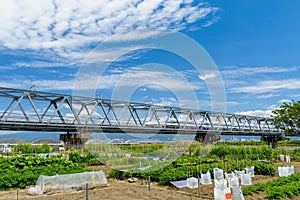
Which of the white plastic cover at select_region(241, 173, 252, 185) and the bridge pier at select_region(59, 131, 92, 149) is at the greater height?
the bridge pier at select_region(59, 131, 92, 149)

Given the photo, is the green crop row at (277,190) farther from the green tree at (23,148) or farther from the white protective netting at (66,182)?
the green tree at (23,148)

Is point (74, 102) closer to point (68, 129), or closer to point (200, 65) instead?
point (68, 129)

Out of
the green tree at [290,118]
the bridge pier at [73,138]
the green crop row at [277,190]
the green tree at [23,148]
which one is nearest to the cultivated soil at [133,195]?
the green crop row at [277,190]

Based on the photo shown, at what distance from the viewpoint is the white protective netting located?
10703mm

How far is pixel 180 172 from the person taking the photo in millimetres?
12484

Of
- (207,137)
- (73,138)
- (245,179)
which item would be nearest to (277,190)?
(245,179)

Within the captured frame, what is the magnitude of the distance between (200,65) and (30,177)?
27.5ft

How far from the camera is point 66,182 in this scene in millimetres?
11047

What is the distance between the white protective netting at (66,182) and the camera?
10.7 m

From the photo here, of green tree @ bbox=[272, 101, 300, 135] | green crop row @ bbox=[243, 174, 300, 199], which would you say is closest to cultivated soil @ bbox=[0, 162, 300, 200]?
green crop row @ bbox=[243, 174, 300, 199]

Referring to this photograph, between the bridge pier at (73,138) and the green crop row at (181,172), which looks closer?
the green crop row at (181,172)

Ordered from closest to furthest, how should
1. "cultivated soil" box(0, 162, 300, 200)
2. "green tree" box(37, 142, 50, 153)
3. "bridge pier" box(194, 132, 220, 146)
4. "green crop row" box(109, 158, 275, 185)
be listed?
"cultivated soil" box(0, 162, 300, 200) < "green crop row" box(109, 158, 275, 185) < "green tree" box(37, 142, 50, 153) < "bridge pier" box(194, 132, 220, 146)

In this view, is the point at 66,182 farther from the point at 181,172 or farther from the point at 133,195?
the point at 181,172

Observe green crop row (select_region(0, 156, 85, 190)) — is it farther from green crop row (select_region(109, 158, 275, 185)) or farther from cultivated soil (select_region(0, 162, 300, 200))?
green crop row (select_region(109, 158, 275, 185))
